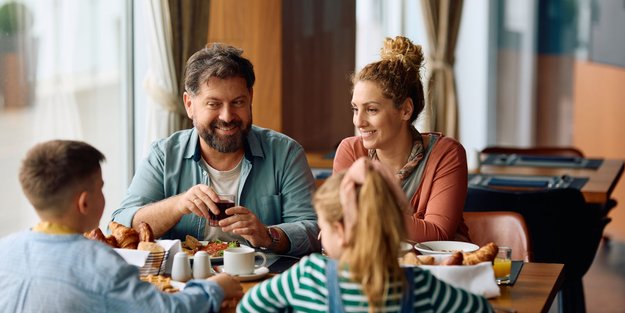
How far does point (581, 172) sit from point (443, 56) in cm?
200

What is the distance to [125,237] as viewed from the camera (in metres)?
2.81

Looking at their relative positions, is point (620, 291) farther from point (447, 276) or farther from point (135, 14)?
point (447, 276)

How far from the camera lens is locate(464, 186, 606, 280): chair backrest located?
13.6ft

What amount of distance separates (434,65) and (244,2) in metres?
1.69

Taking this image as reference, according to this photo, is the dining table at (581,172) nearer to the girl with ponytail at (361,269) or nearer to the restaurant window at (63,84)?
the restaurant window at (63,84)

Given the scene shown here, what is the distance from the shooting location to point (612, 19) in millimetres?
8000

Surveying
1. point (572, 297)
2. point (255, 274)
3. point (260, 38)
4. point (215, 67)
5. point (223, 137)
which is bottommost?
point (572, 297)

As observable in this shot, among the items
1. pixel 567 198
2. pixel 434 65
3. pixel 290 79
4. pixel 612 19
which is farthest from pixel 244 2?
pixel 612 19

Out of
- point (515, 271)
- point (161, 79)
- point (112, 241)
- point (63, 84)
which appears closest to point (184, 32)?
point (161, 79)

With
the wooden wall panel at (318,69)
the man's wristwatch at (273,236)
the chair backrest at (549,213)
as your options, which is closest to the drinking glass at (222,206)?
the man's wristwatch at (273,236)

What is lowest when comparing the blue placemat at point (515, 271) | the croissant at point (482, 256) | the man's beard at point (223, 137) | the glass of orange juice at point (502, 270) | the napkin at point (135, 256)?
the blue placemat at point (515, 271)

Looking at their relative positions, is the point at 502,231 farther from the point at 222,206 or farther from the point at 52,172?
the point at 52,172

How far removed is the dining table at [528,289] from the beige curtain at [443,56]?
12.9 ft

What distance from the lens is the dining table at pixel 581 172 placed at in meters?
4.53
